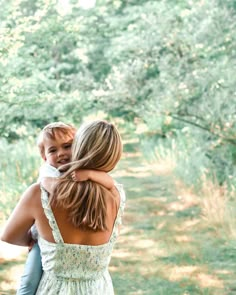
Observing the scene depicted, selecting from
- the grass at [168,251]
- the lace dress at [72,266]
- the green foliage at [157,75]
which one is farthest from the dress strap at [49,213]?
the green foliage at [157,75]

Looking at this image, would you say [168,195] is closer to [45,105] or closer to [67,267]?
[45,105]

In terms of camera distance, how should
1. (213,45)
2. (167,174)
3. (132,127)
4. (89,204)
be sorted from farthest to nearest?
(132,127) → (167,174) → (213,45) → (89,204)

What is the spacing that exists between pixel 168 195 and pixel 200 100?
1.04 metres

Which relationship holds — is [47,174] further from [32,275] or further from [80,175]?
[32,275]

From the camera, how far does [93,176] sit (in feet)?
5.50

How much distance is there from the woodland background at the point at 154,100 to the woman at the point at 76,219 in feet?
5.78

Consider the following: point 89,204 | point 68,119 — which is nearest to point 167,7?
point 68,119

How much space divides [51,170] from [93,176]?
184 millimetres

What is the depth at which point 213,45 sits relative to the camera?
5.32 metres

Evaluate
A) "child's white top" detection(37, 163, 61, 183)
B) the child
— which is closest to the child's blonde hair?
the child

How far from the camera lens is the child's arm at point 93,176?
1659 millimetres

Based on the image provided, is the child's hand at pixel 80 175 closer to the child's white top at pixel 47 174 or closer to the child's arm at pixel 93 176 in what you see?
the child's arm at pixel 93 176

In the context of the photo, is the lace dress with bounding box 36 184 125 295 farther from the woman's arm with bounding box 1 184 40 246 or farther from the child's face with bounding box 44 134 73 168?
the child's face with bounding box 44 134 73 168

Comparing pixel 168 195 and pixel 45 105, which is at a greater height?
pixel 45 105
